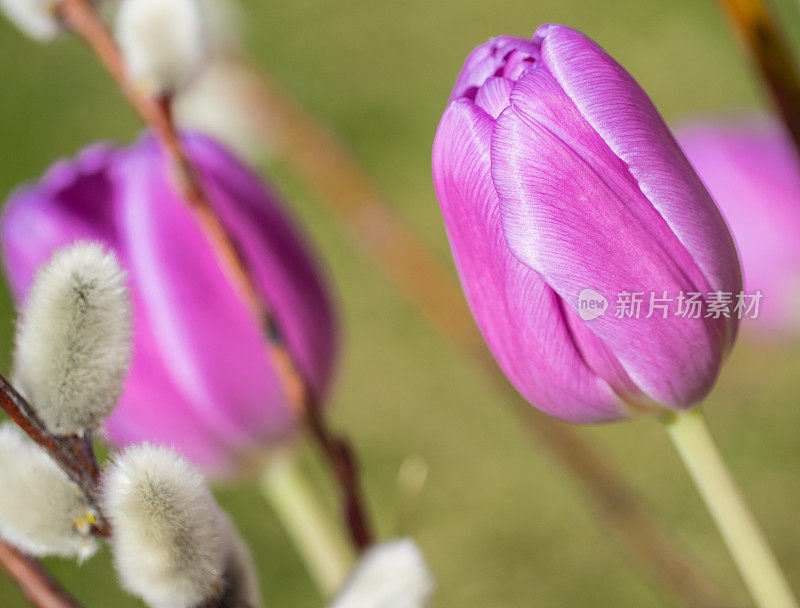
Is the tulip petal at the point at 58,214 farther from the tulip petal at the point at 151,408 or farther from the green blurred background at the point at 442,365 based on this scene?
the green blurred background at the point at 442,365

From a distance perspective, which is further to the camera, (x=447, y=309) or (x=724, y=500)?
(x=447, y=309)

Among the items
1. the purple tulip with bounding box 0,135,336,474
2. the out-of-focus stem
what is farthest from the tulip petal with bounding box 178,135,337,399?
the out-of-focus stem

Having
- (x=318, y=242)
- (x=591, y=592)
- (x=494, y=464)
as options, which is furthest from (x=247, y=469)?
(x=318, y=242)

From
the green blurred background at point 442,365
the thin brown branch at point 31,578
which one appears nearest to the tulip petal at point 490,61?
the thin brown branch at point 31,578

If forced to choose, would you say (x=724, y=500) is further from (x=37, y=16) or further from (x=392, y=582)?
(x=37, y=16)

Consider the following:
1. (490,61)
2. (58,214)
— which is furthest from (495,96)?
(58,214)

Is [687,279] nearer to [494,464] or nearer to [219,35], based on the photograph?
[219,35]

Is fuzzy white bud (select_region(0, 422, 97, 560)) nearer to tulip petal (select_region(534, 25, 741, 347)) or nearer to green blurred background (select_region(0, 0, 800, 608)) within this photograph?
tulip petal (select_region(534, 25, 741, 347))
